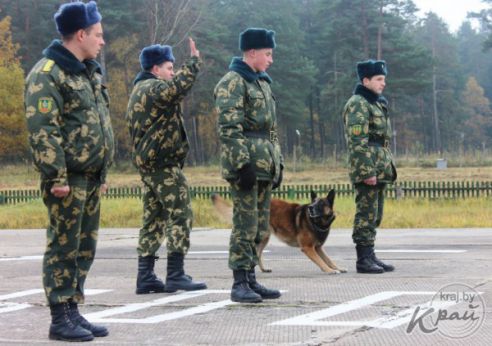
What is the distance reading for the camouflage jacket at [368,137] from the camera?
9.80 metres

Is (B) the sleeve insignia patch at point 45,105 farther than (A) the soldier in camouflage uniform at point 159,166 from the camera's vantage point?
No

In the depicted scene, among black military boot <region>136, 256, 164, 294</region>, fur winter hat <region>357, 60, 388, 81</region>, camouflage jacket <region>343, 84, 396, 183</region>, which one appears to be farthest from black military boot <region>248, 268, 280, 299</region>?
fur winter hat <region>357, 60, 388, 81</region>

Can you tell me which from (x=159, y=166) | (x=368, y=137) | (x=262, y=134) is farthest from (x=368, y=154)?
(x=159, y=166)

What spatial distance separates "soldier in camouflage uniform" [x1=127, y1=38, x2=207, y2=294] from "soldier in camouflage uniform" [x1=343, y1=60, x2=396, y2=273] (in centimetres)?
212

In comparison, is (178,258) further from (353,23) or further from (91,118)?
(353,23)

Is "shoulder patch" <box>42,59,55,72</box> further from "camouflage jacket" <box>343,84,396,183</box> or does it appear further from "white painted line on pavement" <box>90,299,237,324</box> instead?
"camouflage jacket" <box>343,84,396,183</box>

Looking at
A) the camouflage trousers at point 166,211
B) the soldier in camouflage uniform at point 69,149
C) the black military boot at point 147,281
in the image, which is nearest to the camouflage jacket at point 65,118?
the soldier in camouflage uniform at point 69,149

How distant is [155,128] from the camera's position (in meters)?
8.37

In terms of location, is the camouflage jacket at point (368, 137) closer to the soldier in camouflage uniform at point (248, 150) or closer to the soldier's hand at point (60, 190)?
the soldier in camouflage uniform at point (248, 150)

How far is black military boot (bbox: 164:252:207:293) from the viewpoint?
8.54 metres

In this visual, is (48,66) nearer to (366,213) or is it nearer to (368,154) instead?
(368,154)

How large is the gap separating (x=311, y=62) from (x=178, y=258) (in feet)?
232

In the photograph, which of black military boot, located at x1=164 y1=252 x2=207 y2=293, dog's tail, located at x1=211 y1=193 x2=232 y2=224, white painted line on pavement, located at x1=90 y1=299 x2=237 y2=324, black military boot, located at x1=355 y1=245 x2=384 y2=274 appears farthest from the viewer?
dog's tail, located at x1=211 y1=193 x2=232 y2=224

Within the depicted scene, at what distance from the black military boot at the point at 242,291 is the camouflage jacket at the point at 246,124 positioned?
798 millimetres
